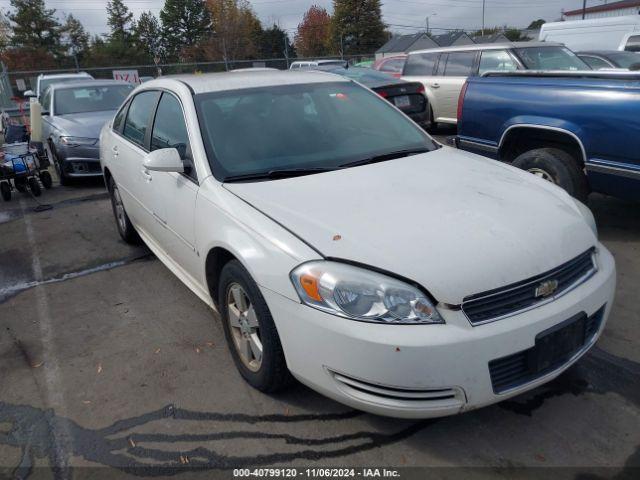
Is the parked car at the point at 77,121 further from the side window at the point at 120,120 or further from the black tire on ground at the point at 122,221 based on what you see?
the side window at the point at 120,120

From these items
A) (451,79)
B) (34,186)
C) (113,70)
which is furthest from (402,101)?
(113,70)

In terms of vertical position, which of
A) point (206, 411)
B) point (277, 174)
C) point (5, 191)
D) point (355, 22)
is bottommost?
point (206, 411)

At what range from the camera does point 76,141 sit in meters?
8.11

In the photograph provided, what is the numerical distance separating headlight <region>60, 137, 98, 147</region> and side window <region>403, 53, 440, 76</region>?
6479mm

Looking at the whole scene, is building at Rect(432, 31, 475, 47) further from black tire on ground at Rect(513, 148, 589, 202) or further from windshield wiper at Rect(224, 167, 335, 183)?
windshield wiper at Rect(224, 167, 335, 183)

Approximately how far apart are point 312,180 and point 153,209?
1525mm

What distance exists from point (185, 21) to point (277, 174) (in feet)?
242

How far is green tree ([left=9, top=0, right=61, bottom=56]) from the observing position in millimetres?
51500

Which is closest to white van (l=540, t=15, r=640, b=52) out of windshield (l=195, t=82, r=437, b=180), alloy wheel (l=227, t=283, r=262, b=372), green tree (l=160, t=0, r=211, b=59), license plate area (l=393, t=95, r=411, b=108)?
license plate area (l=393, t=95, r=411, b=108)

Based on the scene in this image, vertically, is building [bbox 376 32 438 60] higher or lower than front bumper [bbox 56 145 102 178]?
higher

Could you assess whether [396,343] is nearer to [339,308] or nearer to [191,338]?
[339,308]

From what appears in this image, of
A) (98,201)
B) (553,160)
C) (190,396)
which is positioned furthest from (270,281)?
(98,201)

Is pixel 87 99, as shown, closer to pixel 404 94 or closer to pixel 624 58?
pixel 404 94

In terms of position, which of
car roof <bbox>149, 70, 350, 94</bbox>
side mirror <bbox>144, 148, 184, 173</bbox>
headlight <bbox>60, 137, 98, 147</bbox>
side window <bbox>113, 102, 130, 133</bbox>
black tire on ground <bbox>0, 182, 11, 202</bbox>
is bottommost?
black tire on ground <bbox>0, 182, 11, 202</bbox>
